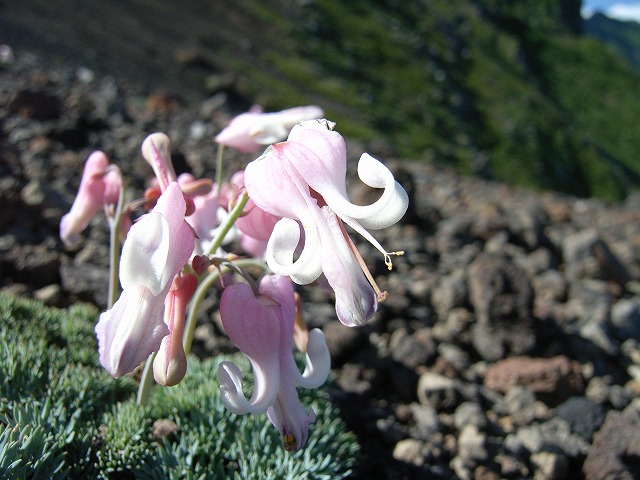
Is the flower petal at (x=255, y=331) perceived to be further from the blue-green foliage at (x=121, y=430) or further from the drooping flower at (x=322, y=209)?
the blue-green foliage at (x=121, y=430)

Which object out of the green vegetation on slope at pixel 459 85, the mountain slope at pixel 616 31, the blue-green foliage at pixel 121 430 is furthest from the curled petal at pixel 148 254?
the mountain slope at pixel 616 31

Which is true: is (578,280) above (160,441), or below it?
below

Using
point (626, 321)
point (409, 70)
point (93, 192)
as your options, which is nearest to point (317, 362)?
point (93, 192)

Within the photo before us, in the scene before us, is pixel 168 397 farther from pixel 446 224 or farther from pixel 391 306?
pixel 446 224

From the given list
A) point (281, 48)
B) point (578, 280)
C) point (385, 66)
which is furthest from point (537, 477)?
point (385, 66)

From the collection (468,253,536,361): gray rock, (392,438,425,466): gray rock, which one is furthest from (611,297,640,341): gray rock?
(392,438,425,466): gray rock

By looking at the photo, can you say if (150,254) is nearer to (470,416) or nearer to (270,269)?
(270,269)
